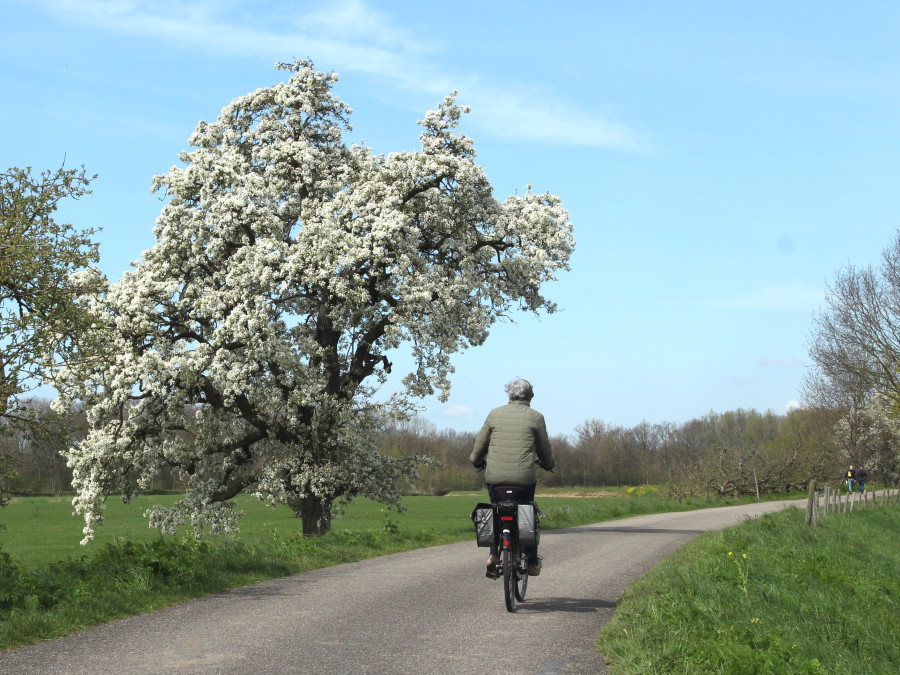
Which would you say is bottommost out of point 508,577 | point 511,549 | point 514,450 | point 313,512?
point 313,512

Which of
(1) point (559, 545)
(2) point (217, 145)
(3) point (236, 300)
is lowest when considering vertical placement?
(1) point (559, 545)

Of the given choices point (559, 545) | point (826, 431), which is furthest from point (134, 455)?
A: point (826, 431)

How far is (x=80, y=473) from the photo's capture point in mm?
23219

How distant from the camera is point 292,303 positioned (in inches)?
953

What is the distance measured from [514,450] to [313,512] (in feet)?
53.3

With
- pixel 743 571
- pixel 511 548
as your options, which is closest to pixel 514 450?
pixel 511 548

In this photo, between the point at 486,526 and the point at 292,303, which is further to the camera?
the point at 292,303

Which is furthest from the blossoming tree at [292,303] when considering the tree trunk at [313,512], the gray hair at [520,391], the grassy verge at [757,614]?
the gray hair at [520,391]

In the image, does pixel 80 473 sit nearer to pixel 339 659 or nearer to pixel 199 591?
pixel 199 591

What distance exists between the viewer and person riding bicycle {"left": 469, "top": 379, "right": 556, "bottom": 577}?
884cm

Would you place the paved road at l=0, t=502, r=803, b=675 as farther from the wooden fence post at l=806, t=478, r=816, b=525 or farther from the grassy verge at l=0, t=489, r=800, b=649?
the wooden fence post at l=806, t=478, r=816, b=525

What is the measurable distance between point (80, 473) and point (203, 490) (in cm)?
325

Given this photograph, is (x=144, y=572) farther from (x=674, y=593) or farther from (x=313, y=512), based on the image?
(x=313, y=512)

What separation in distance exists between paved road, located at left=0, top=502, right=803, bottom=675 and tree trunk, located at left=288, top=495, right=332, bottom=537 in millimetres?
11953
